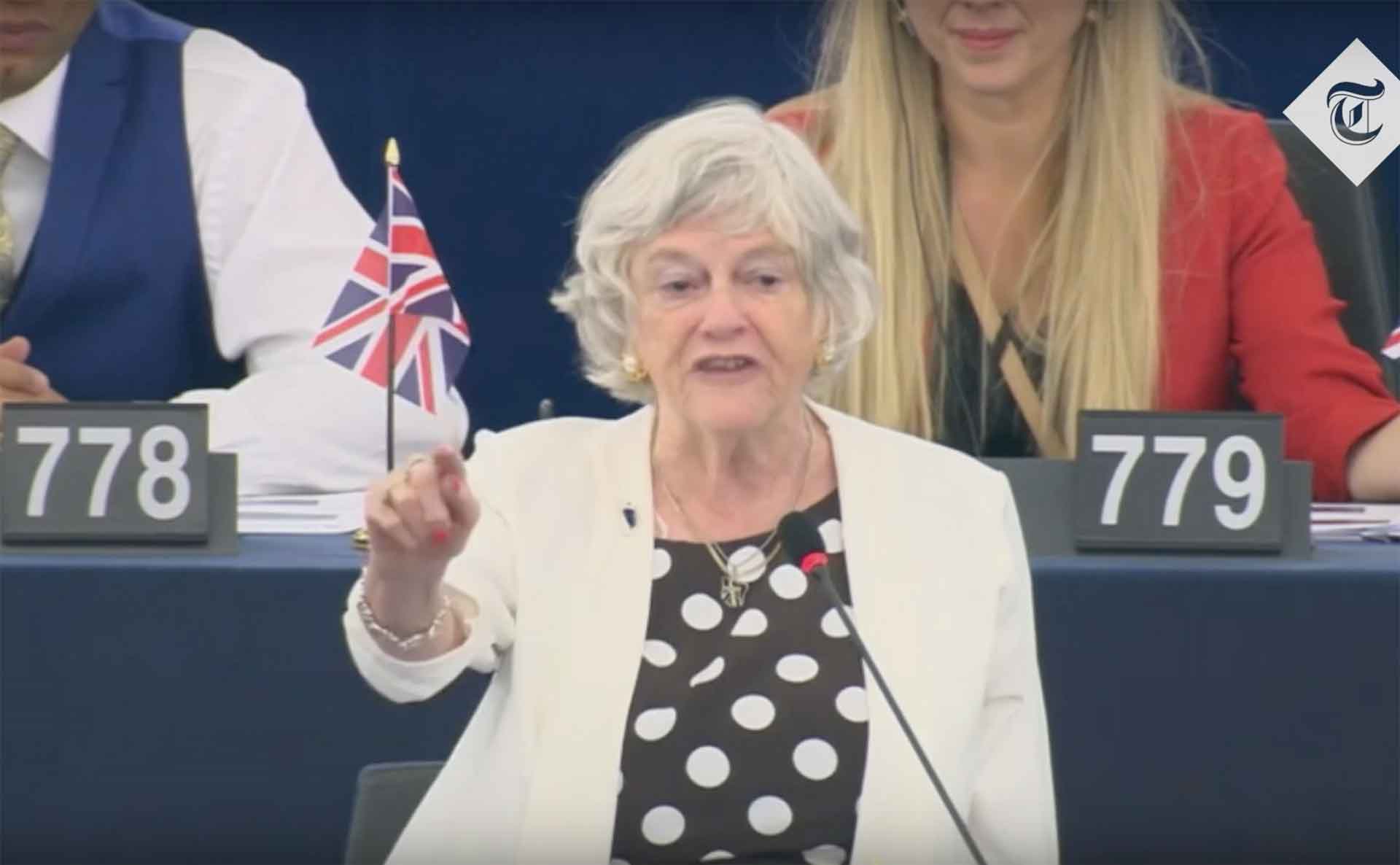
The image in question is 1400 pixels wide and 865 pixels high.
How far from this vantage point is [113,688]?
281 centimetres

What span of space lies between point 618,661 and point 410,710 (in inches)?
23.4

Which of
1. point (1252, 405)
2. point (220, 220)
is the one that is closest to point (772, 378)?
point (1252, 405)

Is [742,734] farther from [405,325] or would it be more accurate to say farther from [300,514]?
[405,325]

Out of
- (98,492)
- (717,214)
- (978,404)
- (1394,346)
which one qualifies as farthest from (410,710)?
(1394,346)

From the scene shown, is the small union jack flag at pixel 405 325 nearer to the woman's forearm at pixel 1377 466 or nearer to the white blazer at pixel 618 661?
the white blazer at pixel 618 661

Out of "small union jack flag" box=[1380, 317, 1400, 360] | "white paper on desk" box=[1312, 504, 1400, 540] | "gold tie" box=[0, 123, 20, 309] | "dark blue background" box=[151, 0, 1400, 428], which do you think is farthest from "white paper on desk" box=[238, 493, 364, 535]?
"dark blue background" box=[151, 0, 1400, 428]

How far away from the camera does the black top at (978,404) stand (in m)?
3.41

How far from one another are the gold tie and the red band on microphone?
→ 179cm

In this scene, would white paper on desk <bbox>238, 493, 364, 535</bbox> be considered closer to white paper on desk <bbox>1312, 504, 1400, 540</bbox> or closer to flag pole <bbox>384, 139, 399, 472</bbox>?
flag pole <bbox>384, 139, 399, 472</bbox>

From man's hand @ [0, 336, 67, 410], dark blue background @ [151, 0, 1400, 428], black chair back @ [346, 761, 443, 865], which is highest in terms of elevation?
dark blue background @ [151, 0, 1400, 428]

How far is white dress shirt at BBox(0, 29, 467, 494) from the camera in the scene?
11.3 ft

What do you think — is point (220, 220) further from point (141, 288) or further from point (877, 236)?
point (877, 236)

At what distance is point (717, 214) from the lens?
92.9 inches

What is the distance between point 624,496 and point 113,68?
5.49 ft
